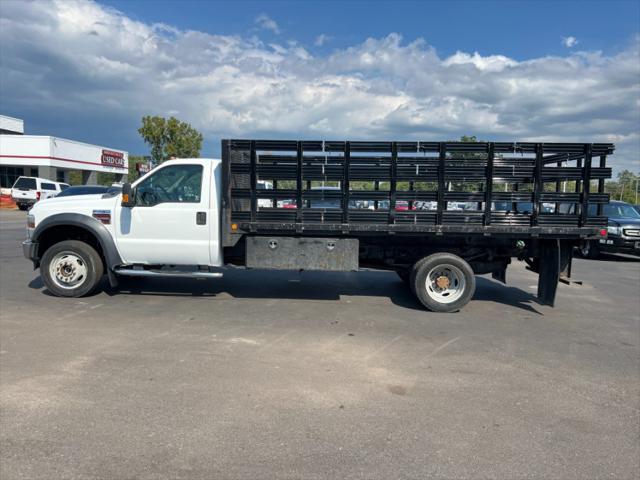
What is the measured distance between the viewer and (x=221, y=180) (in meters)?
6.67

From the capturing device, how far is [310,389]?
413 cm

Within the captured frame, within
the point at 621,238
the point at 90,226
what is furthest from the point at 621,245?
the point at 90,226

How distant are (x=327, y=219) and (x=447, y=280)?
2.04 meters

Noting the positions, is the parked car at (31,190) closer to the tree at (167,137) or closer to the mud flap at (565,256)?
the tree at (167,137)

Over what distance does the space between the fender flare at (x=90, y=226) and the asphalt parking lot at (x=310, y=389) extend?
2.50 feet

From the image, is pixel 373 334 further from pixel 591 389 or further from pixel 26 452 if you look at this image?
pixel 26 452

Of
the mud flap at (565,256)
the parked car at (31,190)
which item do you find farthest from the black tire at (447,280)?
the parked car at (31,190)

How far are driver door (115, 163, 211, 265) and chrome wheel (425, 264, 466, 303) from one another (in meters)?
3.38

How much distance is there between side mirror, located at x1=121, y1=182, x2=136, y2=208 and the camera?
6792mm

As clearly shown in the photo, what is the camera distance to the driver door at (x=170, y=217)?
6.91 metres

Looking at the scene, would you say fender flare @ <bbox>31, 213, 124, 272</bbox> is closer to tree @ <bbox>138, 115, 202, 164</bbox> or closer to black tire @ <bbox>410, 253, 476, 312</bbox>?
black tire @ <bbox>410, 253, 476, 312</bbox>

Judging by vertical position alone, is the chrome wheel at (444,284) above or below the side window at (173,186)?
below

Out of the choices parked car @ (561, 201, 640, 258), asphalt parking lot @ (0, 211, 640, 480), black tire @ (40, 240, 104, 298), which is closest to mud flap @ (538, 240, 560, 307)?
asphalt parking lot @ (0, 211, 640, 480)

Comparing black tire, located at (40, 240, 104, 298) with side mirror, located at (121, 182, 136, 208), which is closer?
side mirror, located at (121, 182, 136, 208)
